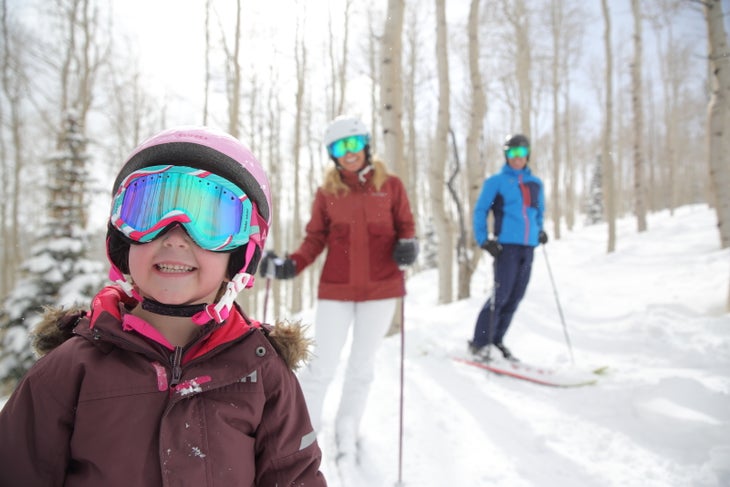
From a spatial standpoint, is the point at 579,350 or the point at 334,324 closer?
the point at 334,324

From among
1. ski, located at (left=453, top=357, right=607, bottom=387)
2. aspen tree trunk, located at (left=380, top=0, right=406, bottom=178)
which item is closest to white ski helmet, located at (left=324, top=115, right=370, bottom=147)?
ski, located at (left=453, top=357, right=607, bottom=387)

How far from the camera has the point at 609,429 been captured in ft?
9.58

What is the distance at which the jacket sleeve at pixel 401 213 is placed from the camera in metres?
2.88

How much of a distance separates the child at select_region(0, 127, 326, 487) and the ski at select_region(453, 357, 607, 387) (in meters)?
3.29

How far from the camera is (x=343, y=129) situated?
2812 millimetres

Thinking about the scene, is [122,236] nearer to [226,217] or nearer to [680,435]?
[226,217]

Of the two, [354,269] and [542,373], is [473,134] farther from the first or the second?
[354,269]

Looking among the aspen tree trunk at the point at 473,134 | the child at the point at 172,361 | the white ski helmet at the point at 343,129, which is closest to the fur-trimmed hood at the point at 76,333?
the child at the point at 172,361

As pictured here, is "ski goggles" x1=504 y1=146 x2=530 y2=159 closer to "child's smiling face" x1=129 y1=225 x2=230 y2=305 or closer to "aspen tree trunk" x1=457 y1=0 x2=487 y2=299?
"child's smiling face" x1=129 y1=225 x2=230 y2=305

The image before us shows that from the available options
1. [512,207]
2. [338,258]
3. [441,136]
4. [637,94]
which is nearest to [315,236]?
[338,258]

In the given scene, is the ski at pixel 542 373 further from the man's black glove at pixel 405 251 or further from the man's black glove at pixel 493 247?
the man's black glove at pixel 405 251

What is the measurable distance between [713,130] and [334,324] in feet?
22.9

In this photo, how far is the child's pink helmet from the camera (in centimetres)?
121

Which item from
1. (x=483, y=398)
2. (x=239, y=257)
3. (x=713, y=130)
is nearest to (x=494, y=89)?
(x=713, y=130)
